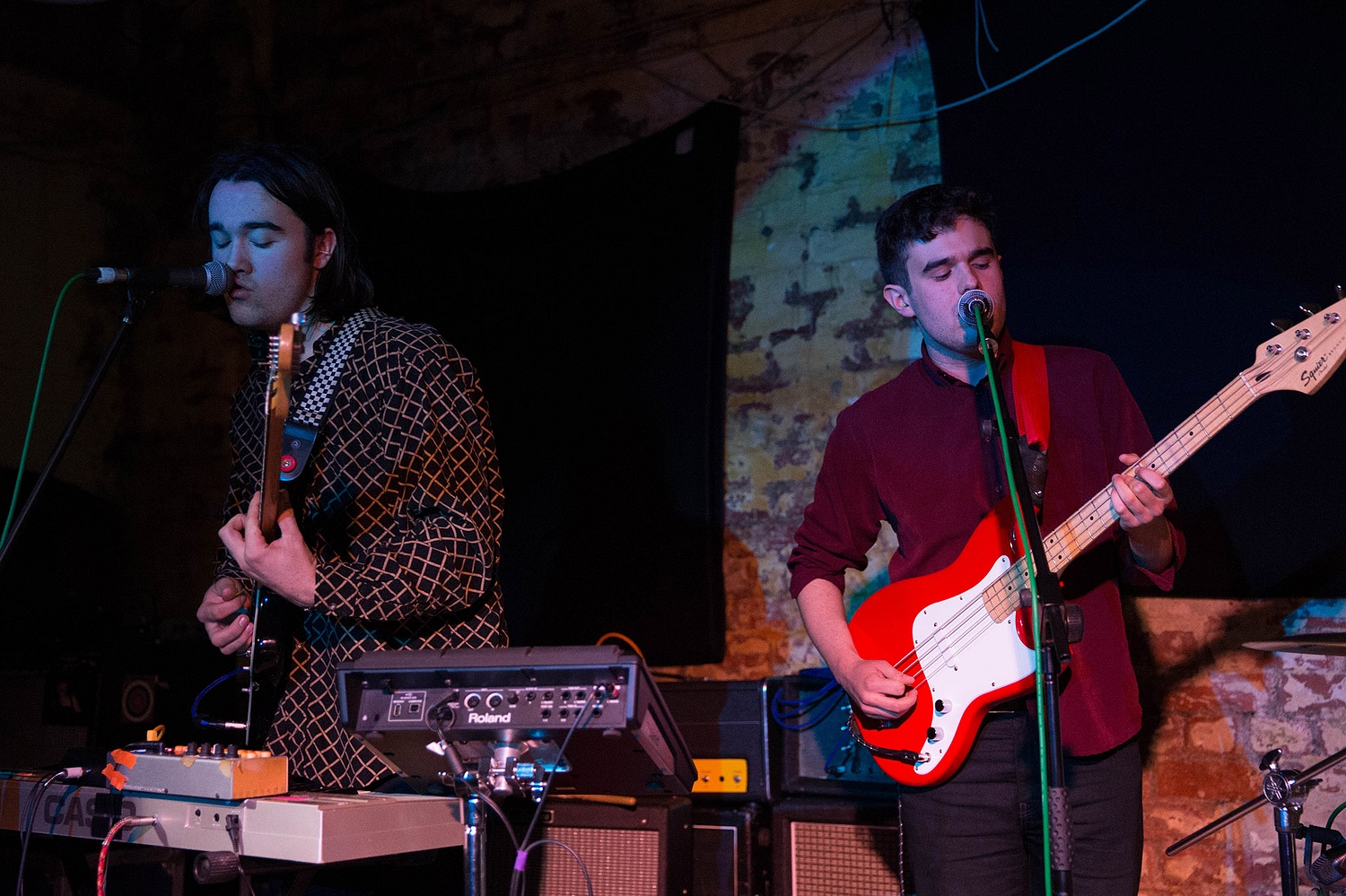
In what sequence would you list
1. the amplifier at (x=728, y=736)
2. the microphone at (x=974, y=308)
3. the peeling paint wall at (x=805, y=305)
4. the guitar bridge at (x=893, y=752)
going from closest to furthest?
the microphone at (x=974, y=308) → the guitar bridge at (x=893, y=752) → the amplifier at (x=728, y=736) → the peeling paint wall at (x=805, y=305)

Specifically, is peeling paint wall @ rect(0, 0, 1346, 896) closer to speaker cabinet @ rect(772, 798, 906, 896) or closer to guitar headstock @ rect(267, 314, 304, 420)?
speaker cabinet @ rect(772, 798, 906, 896)

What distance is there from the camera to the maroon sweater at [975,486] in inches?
77.8

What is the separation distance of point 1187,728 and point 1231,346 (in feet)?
3.52

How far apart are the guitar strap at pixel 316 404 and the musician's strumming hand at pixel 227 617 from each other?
0.30m

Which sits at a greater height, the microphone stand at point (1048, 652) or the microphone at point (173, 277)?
the microphone at point (173, 277)

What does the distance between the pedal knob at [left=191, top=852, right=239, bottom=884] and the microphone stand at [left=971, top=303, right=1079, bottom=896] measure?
4.03 ft

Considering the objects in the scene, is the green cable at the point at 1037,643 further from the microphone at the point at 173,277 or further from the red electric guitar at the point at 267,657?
the microphone at the point at 173,277

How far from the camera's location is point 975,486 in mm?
2178

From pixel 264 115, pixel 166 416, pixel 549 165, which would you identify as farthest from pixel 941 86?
pixel 166 416

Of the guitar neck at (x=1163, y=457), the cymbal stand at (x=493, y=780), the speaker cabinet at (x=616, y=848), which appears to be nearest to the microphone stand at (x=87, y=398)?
the cymbal stand at (x=493, y=780)

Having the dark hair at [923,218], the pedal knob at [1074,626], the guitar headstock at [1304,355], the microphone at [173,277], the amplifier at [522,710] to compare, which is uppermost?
the dark hair at [923,218]

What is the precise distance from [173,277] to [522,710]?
1142 millimetres

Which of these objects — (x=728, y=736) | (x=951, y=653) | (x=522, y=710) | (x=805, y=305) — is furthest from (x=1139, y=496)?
(x=805, y=305)

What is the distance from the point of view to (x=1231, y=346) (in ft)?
9.93
